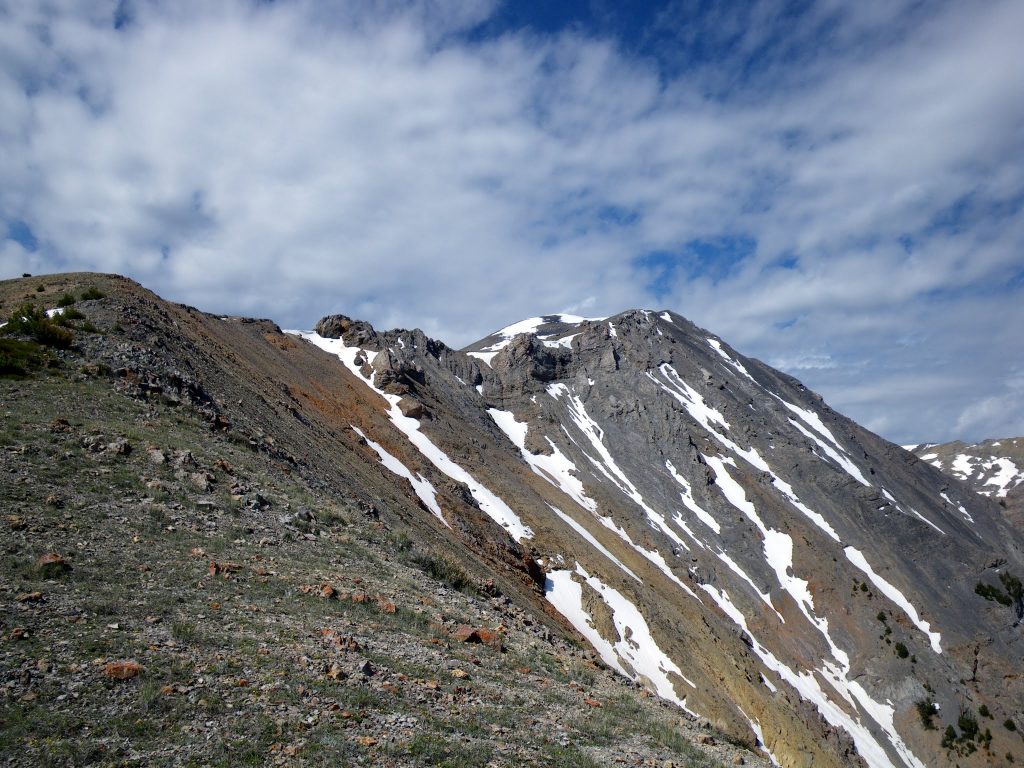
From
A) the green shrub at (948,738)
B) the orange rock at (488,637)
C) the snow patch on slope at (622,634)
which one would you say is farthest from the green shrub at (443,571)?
the green shrub at (948,738)

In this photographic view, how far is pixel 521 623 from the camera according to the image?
651 inches

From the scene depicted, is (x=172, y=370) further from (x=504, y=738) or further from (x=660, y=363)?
(x=660, y=363)

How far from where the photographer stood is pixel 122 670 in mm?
8266

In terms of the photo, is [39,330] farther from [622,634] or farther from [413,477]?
[622,634]

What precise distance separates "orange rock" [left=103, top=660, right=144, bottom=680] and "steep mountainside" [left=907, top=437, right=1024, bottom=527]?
166 meters

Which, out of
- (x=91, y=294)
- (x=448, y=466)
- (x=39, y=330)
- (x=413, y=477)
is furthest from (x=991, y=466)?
(x=39, y=330)

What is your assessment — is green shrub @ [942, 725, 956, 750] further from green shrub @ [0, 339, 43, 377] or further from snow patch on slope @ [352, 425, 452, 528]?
green shrub @ [0, 339, 43, 377]

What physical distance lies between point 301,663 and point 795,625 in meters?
58.0

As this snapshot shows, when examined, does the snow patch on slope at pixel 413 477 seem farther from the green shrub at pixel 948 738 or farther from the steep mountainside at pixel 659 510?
the green shrub at pixel 948 738

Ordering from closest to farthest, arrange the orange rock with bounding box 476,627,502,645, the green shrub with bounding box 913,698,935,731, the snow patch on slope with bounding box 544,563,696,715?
the orange rock with bounding box 476,627,502,645 < the snow patch on slope with bounding box 544,563,696,715 < the green shrub with bounding box 913,698,935,731

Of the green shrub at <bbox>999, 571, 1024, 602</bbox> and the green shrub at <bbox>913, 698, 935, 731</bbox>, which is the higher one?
the green shrub at <bbox>999, 571, 1024, 602</bbox>

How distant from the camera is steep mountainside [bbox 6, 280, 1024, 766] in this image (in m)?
32.6

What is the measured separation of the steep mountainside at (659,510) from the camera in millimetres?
32625

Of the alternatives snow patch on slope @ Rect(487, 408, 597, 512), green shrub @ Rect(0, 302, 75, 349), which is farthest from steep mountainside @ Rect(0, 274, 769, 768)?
snow patch on slope @ Rect(487, 408, 597, 512)
